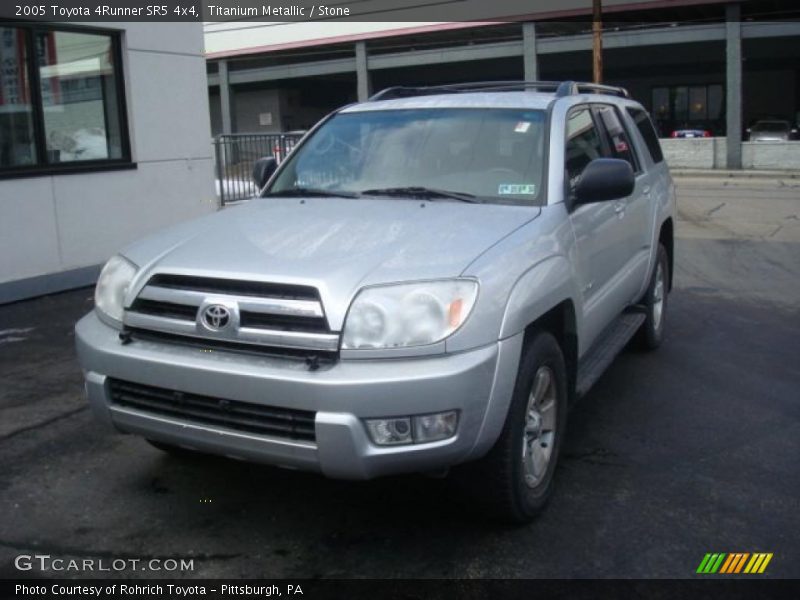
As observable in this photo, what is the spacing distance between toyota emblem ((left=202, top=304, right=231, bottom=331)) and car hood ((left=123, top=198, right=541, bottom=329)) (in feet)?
0.46

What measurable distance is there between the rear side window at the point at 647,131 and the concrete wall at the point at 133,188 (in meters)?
5.56

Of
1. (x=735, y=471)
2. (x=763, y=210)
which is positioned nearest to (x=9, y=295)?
(x=735, y=471)

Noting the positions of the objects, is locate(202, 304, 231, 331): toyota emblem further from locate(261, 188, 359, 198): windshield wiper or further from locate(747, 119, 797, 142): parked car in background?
locate(747, 119, 797, 142): parked car in background

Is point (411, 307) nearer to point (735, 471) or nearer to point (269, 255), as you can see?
point (269, 255)

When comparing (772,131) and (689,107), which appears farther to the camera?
(689,107)

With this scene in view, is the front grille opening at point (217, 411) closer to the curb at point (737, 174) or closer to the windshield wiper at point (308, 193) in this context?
the windshield wiper at point (308, 193)

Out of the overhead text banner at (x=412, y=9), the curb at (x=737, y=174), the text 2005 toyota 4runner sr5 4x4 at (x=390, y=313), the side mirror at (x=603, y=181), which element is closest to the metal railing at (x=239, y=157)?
the text 2005 toyota 4runner sr5 4x4 at (x=390, y=313)

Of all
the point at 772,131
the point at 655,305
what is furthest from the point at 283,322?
the point at 772,131

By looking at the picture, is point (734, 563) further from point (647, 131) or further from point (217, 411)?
point (647, 131)

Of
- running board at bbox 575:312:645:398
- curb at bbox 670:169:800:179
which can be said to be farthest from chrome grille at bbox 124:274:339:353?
curb at bbox 670:169:800:179

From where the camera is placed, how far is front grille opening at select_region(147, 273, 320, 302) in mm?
3271

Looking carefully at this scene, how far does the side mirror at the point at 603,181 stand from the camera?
4.20 meters

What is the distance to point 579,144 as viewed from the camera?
15.9 feet

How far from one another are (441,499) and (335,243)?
4.33 feet
